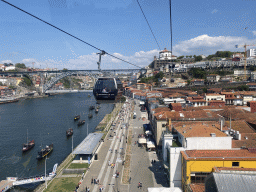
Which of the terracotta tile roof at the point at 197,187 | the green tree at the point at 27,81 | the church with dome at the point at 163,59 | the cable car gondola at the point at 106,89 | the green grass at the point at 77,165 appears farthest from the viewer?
the green tree at the point at 27,81

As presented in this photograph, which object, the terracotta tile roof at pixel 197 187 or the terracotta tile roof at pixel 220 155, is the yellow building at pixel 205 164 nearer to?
the terracotta tile roof at pixel 220 155

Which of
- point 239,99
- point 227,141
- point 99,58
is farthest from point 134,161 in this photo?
point 239,99

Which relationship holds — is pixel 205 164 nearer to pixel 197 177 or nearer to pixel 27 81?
pixel 197 177

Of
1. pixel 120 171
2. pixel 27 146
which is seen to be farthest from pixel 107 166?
pixel 27 146

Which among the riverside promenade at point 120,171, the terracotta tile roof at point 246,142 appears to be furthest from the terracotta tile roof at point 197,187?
the terracotta tile roof at point 246,142

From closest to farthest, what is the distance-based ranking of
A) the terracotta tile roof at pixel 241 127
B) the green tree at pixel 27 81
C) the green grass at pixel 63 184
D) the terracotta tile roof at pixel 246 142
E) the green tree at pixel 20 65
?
1. the terracotta tile roof at pixel 246 142
2. the green grass at pixel 63 184
3. the terracotta tile roof at pixel 241 127
4. the green tree at pixel 27 81
5. the green tree at pixel 20 65
